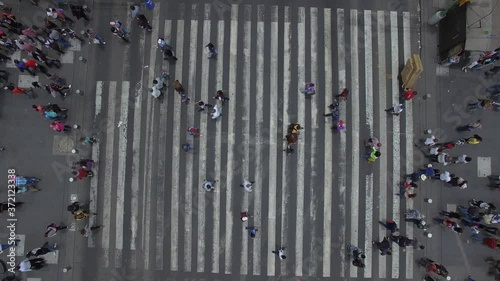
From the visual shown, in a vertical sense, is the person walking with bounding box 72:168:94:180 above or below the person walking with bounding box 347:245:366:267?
above

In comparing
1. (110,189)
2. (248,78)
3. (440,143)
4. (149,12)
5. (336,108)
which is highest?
(149,12)

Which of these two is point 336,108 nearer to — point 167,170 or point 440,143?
point 440,143

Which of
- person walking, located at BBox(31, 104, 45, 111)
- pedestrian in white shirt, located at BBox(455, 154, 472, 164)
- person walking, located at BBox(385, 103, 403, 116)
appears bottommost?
pedestrian in white shirt, located at BBox(455, 154, 472, 164)

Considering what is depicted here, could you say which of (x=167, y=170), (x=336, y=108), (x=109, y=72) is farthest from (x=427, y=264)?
(x=109, y=72)

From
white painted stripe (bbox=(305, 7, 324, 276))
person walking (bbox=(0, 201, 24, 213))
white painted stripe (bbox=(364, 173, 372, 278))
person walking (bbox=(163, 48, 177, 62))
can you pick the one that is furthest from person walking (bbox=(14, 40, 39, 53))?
white painted stripe (bbox=(364, 173, 372, 278))

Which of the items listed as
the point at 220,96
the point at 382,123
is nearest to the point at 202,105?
the point at 220,96

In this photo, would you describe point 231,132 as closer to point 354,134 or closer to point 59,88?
point 354,134

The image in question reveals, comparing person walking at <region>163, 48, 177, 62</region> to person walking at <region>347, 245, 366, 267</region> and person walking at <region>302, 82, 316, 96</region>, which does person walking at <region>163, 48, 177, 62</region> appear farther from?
person walking at <region>347, 245, 366, 267</region>
